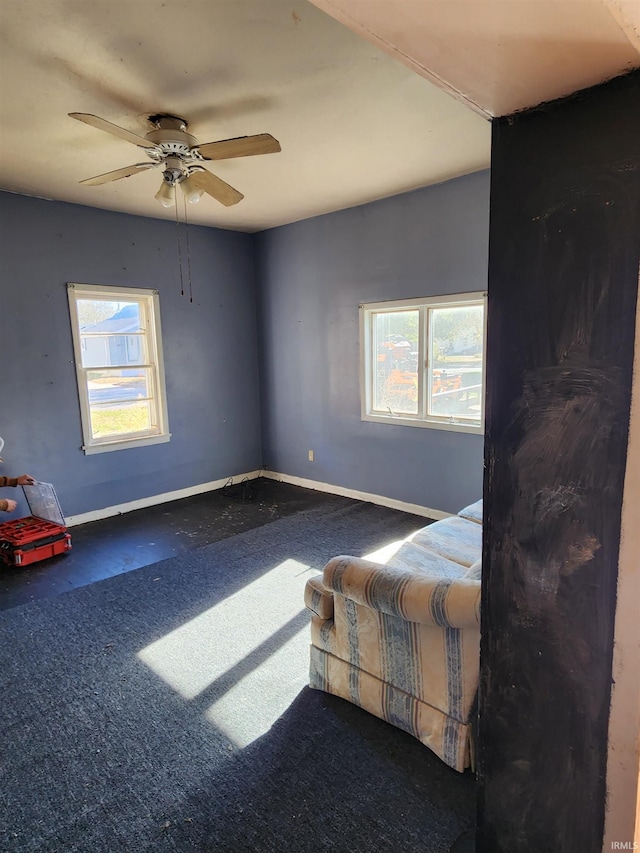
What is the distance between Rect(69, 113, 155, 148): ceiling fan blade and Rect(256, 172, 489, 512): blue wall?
2230 millimetres

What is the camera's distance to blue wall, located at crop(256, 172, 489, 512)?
3781 millimetres

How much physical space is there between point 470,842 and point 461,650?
51 cm

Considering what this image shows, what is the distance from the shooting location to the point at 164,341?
476cm

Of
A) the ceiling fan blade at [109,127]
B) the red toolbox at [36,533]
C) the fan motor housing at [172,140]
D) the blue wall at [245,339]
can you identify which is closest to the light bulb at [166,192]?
the fan motor housing at [172,140]

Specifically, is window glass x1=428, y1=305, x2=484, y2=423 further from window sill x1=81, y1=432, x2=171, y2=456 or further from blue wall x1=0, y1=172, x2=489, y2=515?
window sill x1=81, y1=432, x2=171, y2=456

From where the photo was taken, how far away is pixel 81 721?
1.99 meters

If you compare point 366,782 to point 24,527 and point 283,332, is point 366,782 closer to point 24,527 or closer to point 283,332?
point 24,527

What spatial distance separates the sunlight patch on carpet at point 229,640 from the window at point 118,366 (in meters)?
2.29

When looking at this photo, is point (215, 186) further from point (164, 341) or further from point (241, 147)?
point (164, 341)

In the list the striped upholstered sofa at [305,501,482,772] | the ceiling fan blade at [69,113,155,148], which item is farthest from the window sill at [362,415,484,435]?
the ceiling fan blade at [69,113,155,148]

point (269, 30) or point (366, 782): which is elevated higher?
point (269, 30)

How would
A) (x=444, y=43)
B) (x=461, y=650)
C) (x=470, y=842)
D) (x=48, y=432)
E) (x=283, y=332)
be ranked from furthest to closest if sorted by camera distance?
(x=283, y=332) → (x=48, y=432) → (x=461, y=650) → (x=470, y=842) → (x=444, y=43)

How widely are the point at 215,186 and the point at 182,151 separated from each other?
29 cm

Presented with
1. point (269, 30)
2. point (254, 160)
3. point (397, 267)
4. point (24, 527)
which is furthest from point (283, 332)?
point (269, 30)
